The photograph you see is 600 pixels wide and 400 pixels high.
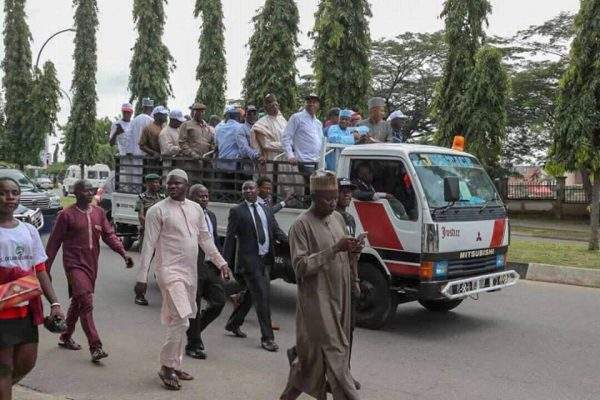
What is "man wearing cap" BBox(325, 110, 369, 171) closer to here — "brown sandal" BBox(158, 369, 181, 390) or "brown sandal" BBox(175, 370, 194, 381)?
"brown sandal" BBox(175, 370, 194, 381)

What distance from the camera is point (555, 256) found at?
1338cm

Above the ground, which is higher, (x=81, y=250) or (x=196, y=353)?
(x=81, y=250)

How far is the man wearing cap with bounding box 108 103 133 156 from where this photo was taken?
11992mm

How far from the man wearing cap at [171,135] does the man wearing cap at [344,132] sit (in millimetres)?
2653

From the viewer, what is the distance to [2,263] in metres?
4.04

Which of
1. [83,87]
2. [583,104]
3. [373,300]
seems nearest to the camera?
[373,300]

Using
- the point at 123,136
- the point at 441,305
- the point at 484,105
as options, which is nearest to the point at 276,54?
the point at 484,105

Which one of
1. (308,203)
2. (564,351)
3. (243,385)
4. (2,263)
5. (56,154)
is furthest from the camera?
(56,154)

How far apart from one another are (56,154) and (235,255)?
71.2 m

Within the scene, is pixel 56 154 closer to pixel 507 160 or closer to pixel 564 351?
pixel 507 160

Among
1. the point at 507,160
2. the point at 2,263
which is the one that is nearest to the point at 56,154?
the point at 507,160

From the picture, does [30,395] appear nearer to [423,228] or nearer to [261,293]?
[261,293]

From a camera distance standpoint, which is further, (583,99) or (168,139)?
(583,99)

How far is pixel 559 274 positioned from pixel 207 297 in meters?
6.77
